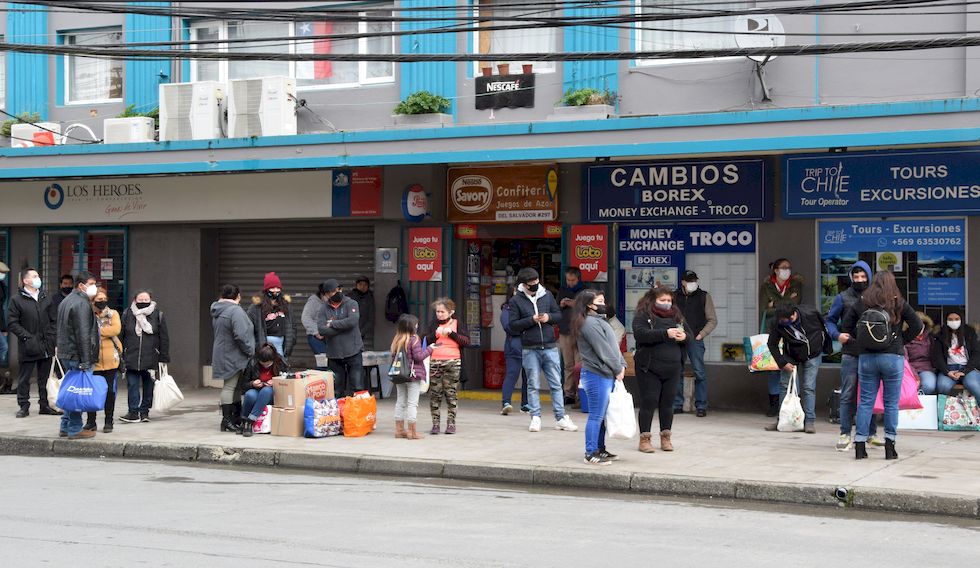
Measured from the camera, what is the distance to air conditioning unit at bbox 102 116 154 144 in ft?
59.3

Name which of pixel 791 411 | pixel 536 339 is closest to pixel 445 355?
pixel 536 339

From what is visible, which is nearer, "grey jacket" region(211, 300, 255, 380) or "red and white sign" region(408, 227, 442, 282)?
"grey jacket" region(211, 300, 255, 380)

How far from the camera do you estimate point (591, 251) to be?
15.9 m

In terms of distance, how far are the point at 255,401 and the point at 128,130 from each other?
22.0 feet

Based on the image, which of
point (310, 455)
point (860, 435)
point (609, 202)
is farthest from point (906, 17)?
point (310, 455)

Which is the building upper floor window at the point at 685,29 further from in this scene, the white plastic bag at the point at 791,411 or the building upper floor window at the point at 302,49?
the white plastic bag at the point at 791,411

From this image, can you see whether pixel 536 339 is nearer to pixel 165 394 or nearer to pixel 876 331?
pixel 876 331

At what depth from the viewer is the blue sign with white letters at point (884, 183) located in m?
13.7

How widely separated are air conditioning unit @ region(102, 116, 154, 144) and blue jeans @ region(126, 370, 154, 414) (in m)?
4.82

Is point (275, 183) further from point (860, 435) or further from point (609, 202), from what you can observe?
point (860, 435)

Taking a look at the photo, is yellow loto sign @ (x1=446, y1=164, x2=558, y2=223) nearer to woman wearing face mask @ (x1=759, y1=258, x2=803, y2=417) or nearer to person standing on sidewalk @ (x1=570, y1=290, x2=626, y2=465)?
woman wearing face mask @ (x1=759, y1=258, x2=803, y2=417)

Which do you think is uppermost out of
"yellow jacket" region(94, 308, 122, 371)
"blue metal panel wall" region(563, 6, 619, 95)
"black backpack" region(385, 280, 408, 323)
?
"blue metal panel wall" region(563, 6, 619, 95)

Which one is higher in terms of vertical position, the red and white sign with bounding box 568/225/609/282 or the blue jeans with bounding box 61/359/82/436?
the red and white sign with bounding box 568/225/609/282

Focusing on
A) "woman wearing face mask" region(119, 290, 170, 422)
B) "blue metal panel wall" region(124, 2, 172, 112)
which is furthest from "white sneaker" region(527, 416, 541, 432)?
"blue metal panel wall" region(124, 2, 172, 112)
